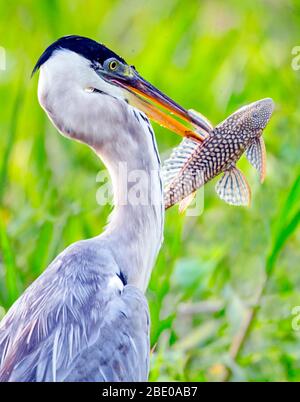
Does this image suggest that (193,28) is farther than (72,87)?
Yes

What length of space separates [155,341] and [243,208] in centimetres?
115

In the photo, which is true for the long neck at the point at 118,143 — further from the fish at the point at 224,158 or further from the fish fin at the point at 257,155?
the fish fin at the point at 257,155

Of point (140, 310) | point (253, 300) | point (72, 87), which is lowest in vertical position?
point (253, 300)

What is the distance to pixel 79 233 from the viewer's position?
3.58m

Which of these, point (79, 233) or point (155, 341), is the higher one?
point (79, 233)

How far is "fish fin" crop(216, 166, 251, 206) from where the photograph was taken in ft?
9.72

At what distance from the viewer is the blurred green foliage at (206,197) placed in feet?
11.6

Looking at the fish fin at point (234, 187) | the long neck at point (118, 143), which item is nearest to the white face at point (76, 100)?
the long neck at point (118, 143)

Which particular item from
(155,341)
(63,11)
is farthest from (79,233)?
(63,11)

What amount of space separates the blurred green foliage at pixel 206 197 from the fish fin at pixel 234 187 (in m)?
0.33

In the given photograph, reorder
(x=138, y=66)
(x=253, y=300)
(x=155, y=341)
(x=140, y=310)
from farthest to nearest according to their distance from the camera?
1. (x=138, y=66)
2. (x=253, y=300)
3. (x=155, y=341)
4. (x=140, y=310)

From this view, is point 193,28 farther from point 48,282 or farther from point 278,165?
point 48,282

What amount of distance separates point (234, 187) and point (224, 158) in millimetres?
83

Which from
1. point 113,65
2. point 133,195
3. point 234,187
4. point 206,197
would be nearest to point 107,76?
point 113,65
